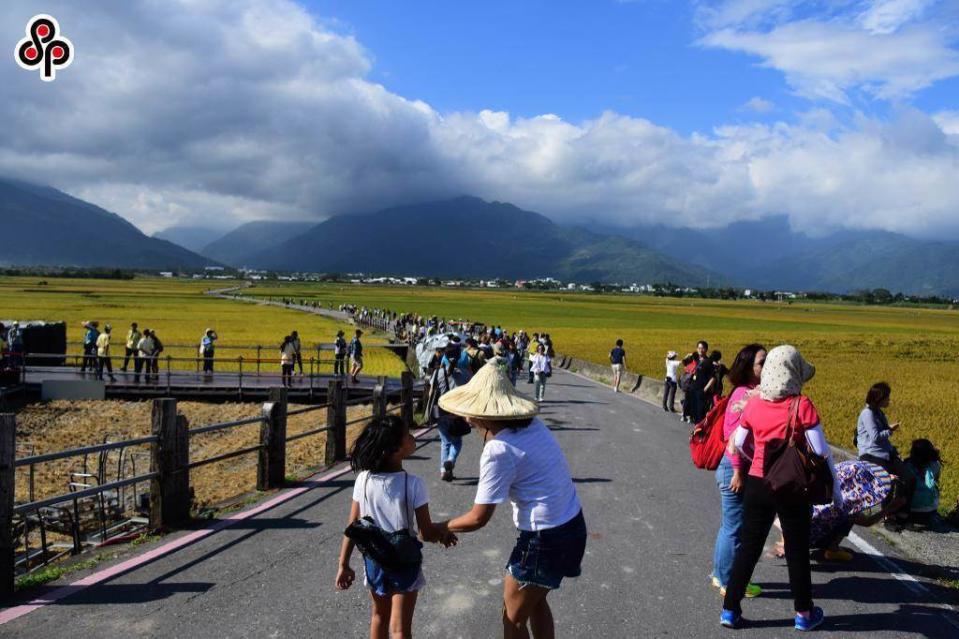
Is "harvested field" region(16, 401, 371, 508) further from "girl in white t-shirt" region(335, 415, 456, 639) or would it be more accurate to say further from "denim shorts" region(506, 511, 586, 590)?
"denim shorts" region(506, 511, 586, 590)

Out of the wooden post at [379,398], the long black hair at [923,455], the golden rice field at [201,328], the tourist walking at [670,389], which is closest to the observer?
the long black hair at [923,455]

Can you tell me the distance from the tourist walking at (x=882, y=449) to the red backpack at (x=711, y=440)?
2462 millimetres

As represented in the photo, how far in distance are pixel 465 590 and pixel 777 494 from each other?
2.35 m

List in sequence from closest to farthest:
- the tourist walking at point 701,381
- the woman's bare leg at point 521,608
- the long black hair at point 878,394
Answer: the woman's bare leg at point 521,608 → the long black hair at point 878,394 → the tourist walking at point 701,381

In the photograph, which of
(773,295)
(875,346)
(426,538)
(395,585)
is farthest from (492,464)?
(773,295)

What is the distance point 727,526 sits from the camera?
4.93 m

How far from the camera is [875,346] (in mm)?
46031

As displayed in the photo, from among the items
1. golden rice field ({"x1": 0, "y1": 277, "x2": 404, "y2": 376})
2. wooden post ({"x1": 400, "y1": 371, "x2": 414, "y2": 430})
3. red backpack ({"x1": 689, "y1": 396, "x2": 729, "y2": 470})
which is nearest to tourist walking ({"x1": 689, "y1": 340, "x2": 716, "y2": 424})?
wooden post ({"x1": 400, "y1": 371, "x2": 414, "y2": 430})

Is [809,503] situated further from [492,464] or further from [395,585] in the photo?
[395,585]

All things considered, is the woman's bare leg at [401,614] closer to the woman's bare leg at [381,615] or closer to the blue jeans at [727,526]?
the woman's bare leg at [381,615]

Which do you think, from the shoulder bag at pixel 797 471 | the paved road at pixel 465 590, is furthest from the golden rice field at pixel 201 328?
the shoulder bag at pixel 797 471

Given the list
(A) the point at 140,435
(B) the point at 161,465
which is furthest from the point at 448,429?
(A) the point at 140,435

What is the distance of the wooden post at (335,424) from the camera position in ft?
31.7

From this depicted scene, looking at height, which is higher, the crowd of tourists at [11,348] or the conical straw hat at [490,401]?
the conical straw hat at [490,401]
